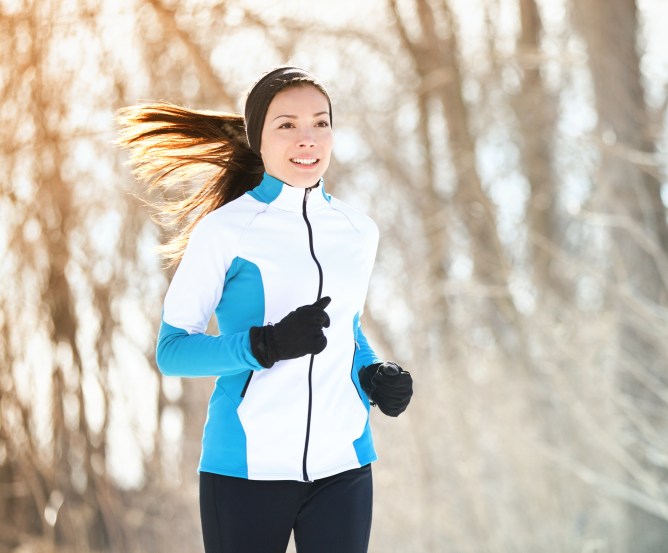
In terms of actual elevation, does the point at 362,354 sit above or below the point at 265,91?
below

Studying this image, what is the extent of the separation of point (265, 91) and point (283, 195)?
207mm

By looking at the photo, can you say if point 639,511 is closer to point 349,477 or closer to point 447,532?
point 447,532

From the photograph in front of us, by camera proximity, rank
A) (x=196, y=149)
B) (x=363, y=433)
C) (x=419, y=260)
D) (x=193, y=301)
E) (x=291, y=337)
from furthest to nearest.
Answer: (x=419, y=260), (x=196, y=149), (x=363, y=433), (x=193, y=301), (x=291, y=337)

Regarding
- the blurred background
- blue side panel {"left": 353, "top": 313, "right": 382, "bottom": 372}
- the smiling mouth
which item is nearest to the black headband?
the smiling mouth

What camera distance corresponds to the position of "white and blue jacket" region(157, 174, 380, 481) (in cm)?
188

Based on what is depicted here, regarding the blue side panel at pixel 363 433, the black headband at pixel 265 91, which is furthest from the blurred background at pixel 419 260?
the blue side panel at pixel 363 433

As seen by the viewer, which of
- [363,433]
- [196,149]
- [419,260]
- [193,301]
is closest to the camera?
[193,301]

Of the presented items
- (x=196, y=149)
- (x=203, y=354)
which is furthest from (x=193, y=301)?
(x=196, y=149)

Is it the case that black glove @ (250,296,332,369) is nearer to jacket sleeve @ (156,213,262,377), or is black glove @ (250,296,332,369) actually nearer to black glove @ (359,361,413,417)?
jacket sleeve @ (156,213,262,377)

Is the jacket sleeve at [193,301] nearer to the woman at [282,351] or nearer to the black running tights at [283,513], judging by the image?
the woman at [282,351]

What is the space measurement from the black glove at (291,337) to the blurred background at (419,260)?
2.56m

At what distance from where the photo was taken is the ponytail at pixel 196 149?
7.23ft

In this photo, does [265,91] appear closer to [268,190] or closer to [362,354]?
[268,190]

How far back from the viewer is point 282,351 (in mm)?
1763
